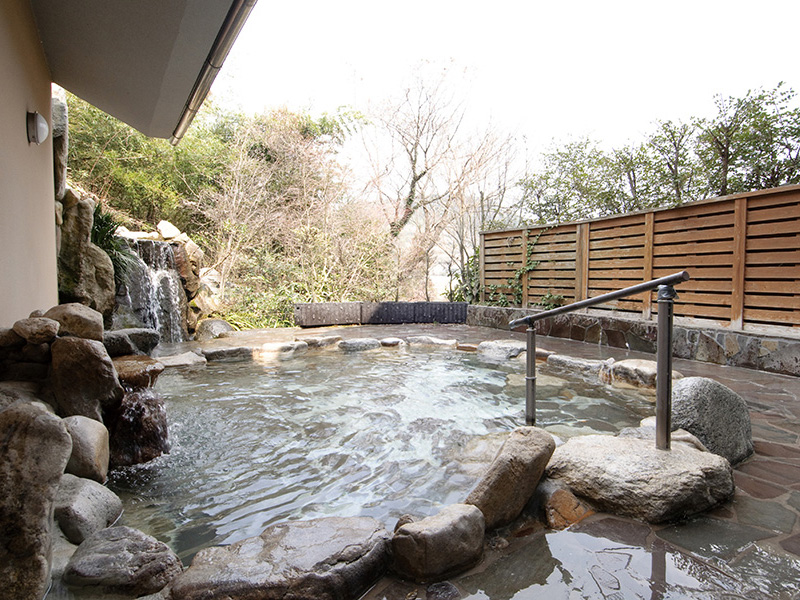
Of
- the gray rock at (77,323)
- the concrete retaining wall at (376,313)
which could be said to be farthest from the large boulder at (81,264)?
the concrete retaining wall at (376,313)

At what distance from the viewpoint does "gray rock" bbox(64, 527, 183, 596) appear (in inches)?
62.2

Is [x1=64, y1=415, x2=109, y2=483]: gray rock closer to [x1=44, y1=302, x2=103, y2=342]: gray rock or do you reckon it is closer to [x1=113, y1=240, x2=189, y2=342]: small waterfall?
[x1=44, y1=302, x2=103, y2=342]: gray rock

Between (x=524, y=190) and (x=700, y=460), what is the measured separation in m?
10.2

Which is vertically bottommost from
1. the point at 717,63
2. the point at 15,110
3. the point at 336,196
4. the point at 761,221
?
the point at 761,221

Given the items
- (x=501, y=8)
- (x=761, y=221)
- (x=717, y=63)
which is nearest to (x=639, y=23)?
(x=717, y=63)

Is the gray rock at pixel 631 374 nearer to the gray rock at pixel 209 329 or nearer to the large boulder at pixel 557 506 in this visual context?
the large boulder at pixel 557 506

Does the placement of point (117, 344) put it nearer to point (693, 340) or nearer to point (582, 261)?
point (693, 340)

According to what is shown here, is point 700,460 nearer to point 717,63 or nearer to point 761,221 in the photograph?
point 761,221

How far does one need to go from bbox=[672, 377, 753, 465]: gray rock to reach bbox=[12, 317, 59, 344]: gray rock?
3.91 metres

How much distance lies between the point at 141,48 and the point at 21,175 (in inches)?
56.8

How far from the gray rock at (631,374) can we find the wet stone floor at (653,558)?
2.20 m

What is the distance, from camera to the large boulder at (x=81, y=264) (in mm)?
5605

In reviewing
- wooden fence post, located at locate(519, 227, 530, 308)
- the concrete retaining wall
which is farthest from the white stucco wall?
wooden fence post, located at locate(519, 227, 530, 308)

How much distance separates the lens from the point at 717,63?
31.9 feet
